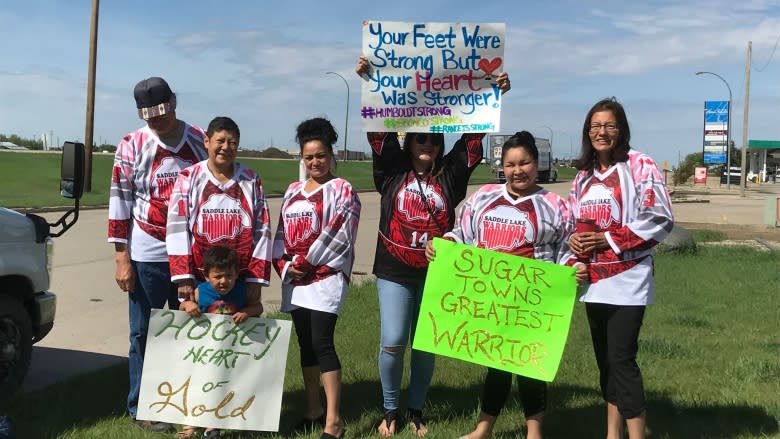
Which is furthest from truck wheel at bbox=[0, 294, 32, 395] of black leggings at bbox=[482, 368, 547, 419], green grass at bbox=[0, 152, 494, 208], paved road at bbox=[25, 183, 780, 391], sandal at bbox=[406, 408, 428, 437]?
green grass at bbox=[0, 152, 494, 208]

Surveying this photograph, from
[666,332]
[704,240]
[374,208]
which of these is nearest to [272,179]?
[374,208]

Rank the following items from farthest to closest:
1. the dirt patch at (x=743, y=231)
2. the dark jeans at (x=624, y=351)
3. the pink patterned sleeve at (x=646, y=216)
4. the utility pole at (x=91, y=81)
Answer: the utility pole at (x=91, y=81), the dirt patch at (x=743, y=231), the dark jeans at (x=624, y=351), the pink patterned sleeve at (x=646, y=216)

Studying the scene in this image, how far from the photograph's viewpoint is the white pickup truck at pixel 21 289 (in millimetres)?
4688

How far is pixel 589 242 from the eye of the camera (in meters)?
3.66

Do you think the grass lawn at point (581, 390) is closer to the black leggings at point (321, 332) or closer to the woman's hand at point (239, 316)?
the black leggings at point (321, 332)

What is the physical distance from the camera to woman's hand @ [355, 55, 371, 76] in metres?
4.39

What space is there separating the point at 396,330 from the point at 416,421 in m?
0.59

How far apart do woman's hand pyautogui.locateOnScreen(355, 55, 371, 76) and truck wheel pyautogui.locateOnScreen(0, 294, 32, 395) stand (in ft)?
8.56

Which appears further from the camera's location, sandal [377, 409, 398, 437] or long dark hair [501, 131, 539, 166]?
sandal [377, 409, 398, 437]

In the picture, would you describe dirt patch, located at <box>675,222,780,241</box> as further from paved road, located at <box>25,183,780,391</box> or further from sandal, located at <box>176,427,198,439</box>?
sandal, located at <box>176,427,198,439</box>

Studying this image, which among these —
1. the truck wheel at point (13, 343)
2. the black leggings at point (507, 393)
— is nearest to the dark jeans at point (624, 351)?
the black leggings at point (507, 393)

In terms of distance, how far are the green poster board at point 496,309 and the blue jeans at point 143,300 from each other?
4.85 feet

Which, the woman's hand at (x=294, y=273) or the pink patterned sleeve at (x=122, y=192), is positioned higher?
the pink patterned sleeve at (x=122, y=192)

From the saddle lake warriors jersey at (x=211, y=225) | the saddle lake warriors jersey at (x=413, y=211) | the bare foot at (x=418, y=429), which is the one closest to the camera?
the saddle lake warriors jersey at (x=211, y=225)
